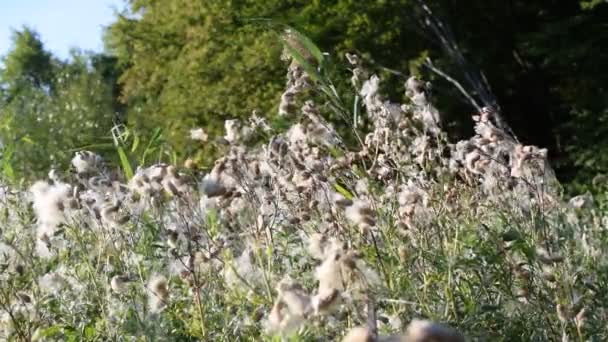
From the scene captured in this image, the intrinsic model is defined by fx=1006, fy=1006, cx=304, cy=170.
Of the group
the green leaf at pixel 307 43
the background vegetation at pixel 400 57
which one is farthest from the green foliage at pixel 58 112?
the green leaf at pixel 307 43

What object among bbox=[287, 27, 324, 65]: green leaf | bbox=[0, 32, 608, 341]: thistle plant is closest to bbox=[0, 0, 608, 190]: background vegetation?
bbox=[0, 32, 608, 341]: thistle plant

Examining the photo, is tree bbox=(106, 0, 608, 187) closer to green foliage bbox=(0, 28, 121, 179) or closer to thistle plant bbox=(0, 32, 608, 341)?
green foliage bbox=(0, 28, 121, 179)

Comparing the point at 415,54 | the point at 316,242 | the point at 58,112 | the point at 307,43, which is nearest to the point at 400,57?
the point at 415,54

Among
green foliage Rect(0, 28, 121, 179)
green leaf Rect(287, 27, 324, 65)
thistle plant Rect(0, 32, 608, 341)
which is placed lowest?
thistle plant Rect(0, 32, 608, 341)

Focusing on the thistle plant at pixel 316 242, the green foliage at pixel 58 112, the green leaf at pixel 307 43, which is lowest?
the thistle plant at pixel 316 242

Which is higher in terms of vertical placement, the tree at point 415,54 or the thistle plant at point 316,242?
the tree at point 415,54

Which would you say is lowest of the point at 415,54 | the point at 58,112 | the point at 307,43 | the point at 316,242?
the point at 316,242

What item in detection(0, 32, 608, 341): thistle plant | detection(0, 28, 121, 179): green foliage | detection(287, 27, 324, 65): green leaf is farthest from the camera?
detection(0, 28, 121, 179): green foliage

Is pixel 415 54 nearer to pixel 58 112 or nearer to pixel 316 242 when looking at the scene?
pixel 316 242

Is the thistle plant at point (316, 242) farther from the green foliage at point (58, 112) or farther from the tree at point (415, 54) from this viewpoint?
the green foliage at point (58, 112)

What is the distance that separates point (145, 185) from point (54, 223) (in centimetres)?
39

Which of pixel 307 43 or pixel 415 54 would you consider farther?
pixel 415 54

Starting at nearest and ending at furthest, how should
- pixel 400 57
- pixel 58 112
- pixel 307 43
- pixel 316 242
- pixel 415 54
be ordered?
pixel 316 242, pixel 307 43, pixel 400 57, pixel 415 54, pixel 58 112

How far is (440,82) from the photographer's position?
1642cm
